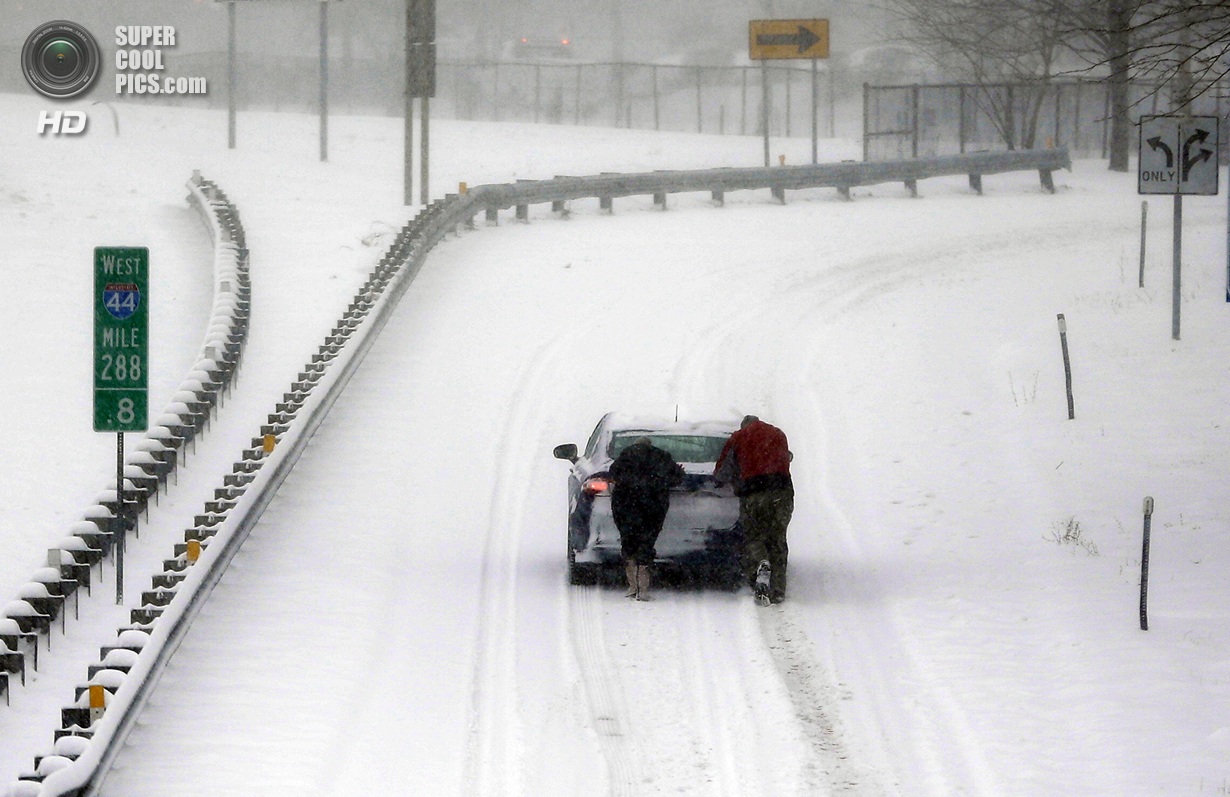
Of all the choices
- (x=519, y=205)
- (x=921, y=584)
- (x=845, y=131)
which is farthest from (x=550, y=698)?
(x=845, y=131)

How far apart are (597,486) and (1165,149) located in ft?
28.5

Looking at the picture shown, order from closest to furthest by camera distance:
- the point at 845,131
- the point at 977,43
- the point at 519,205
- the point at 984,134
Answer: the point at 519,205
the point at 977,43
the point at 984,134
the point at 845,131

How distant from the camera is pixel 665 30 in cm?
13038

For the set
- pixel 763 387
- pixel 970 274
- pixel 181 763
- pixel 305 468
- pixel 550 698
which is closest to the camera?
pixel 181 763

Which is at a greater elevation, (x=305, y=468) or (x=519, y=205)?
(x=519, y=205)

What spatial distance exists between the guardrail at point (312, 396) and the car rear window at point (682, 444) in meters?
2.99

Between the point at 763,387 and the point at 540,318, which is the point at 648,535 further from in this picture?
the point at 540,318

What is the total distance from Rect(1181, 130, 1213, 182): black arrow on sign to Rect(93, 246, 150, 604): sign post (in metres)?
11.3

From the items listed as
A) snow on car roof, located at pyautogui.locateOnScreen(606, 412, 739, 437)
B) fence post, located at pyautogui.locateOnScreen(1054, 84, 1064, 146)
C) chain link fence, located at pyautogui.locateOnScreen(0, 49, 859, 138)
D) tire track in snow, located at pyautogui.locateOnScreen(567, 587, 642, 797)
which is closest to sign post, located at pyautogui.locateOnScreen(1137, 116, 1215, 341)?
snow on car roof, located at pyautogui.locateOnScreen(606, 412, 739, 437)

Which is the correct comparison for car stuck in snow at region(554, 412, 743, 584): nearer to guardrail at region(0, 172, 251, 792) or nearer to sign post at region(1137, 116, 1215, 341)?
guardrail at region(0, 172, 251, 792)

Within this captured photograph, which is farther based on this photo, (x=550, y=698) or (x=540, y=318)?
(x=540, y=318)

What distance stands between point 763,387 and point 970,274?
8.58m

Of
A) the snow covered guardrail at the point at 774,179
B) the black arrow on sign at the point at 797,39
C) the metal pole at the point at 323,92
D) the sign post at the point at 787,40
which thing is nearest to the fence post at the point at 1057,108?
the snow covered guardrail at the point at 774,179

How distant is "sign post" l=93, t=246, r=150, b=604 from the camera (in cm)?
1371
